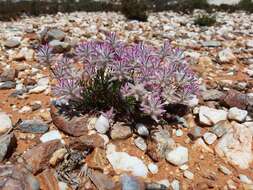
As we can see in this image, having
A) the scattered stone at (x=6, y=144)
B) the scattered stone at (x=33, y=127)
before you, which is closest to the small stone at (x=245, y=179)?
the scattered stone at (x=33, y=127)

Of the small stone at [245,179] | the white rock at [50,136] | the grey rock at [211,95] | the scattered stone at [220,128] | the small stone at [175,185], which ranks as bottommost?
the small stone at [175,185]

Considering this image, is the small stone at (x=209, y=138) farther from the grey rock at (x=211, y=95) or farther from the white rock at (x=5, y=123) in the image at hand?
the white rock at (x=5, y=123)

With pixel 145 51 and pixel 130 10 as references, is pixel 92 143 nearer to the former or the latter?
pixel 145 51

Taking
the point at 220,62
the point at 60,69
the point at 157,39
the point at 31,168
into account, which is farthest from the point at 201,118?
the point at 157,39

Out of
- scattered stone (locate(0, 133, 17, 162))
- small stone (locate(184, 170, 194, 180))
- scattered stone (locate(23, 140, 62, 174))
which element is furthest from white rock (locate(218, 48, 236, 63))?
scattered stone (locate(0, 133, 17, 162))

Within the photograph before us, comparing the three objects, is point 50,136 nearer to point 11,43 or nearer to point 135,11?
point 11,43

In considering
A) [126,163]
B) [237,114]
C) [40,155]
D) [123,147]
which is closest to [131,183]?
[126,163]

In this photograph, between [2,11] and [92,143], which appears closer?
[92,143]
